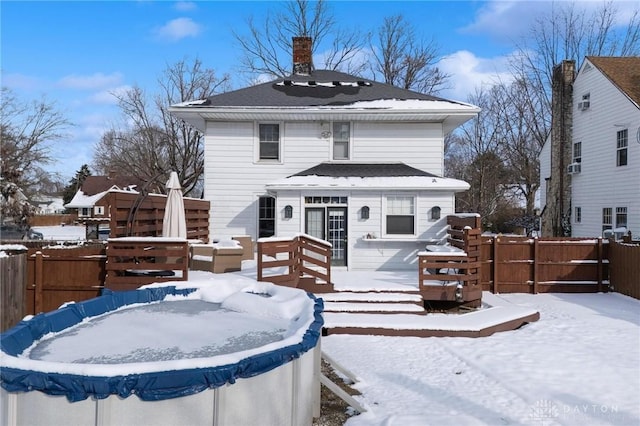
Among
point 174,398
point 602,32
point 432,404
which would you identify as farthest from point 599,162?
point 174,398

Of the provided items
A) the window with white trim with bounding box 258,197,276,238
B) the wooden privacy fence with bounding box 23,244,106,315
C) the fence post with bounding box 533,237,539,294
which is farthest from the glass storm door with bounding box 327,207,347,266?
the wooden privacy fence with bounding box 23,244,106,315

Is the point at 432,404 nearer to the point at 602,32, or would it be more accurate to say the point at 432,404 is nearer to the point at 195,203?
the point at 195,203

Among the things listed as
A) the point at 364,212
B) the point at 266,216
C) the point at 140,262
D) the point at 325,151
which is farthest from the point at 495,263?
the point at 140,262

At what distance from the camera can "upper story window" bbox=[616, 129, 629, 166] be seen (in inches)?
712

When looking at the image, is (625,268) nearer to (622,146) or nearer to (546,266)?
(546,266)

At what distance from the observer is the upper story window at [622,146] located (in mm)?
18078

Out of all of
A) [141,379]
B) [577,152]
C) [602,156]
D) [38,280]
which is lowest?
[38,280]

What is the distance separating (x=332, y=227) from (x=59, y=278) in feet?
22.2

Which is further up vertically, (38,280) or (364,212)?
(364,212)

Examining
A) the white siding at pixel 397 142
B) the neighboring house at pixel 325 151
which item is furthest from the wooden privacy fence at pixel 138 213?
the white siding at pixel 397 142

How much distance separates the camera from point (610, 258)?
12.5 metres

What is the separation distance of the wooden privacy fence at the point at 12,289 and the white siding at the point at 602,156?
18844 mm

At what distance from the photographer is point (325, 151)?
48.4 ft

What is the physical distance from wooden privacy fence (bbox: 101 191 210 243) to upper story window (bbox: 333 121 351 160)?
4.59 meters
